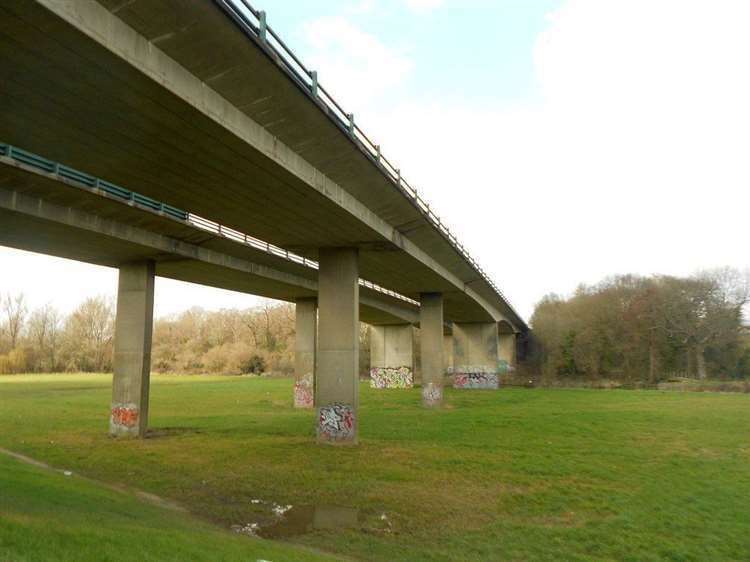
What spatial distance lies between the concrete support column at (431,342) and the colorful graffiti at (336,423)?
19.2 metres

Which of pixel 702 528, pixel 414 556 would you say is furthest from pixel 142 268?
pixel 702 528

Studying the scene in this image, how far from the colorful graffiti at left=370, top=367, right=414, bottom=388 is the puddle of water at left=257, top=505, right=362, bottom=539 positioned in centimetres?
5228

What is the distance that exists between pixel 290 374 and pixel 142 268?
245 feet

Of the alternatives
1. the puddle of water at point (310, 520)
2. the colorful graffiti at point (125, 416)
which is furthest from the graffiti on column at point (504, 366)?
the puddle of water at point (310, 520)

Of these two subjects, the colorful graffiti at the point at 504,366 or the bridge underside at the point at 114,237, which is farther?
the colorful graffiti at the point at 504,366

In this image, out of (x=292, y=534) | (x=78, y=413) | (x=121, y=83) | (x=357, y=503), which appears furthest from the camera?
(x=78, y=413)

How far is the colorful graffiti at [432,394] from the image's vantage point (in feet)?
134

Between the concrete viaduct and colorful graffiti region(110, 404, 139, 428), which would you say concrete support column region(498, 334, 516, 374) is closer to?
the concrete viaduct

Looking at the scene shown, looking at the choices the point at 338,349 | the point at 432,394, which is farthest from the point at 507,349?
the point at 338,349

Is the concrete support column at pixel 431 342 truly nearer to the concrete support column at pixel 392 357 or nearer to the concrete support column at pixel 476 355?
the concrete support column at pixel 476 355

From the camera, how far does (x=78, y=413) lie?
34750 millimetres

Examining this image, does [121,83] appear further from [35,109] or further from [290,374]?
[290,374]

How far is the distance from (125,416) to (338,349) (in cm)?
990

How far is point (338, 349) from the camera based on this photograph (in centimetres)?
2339
